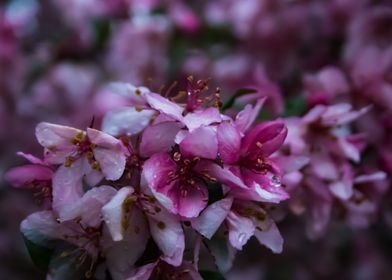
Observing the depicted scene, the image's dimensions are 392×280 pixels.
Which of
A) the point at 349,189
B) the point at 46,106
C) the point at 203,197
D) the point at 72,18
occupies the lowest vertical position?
the point at 46,106

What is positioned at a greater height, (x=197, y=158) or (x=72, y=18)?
(x=197, y=158)

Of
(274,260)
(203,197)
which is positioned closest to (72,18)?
(274,260)

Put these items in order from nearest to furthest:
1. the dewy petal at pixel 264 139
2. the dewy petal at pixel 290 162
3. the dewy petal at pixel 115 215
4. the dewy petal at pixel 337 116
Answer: the dewy petal at pixel 115 215 → the dewy petal at pixel 264 139 → the dewy petal at pixel 290 162 → the dewy petal at pixel 337 116

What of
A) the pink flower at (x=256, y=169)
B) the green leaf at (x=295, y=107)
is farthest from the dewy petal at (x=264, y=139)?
the green leaf at (x=295, y=107)

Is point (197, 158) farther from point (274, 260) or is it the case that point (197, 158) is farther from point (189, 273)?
point (274, 260)

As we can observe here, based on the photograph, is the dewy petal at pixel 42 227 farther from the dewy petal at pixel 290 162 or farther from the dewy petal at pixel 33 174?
the dewy petal at pixel 290 162

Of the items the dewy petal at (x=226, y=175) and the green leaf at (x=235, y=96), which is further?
the green leaf at (x=235, y=96)
